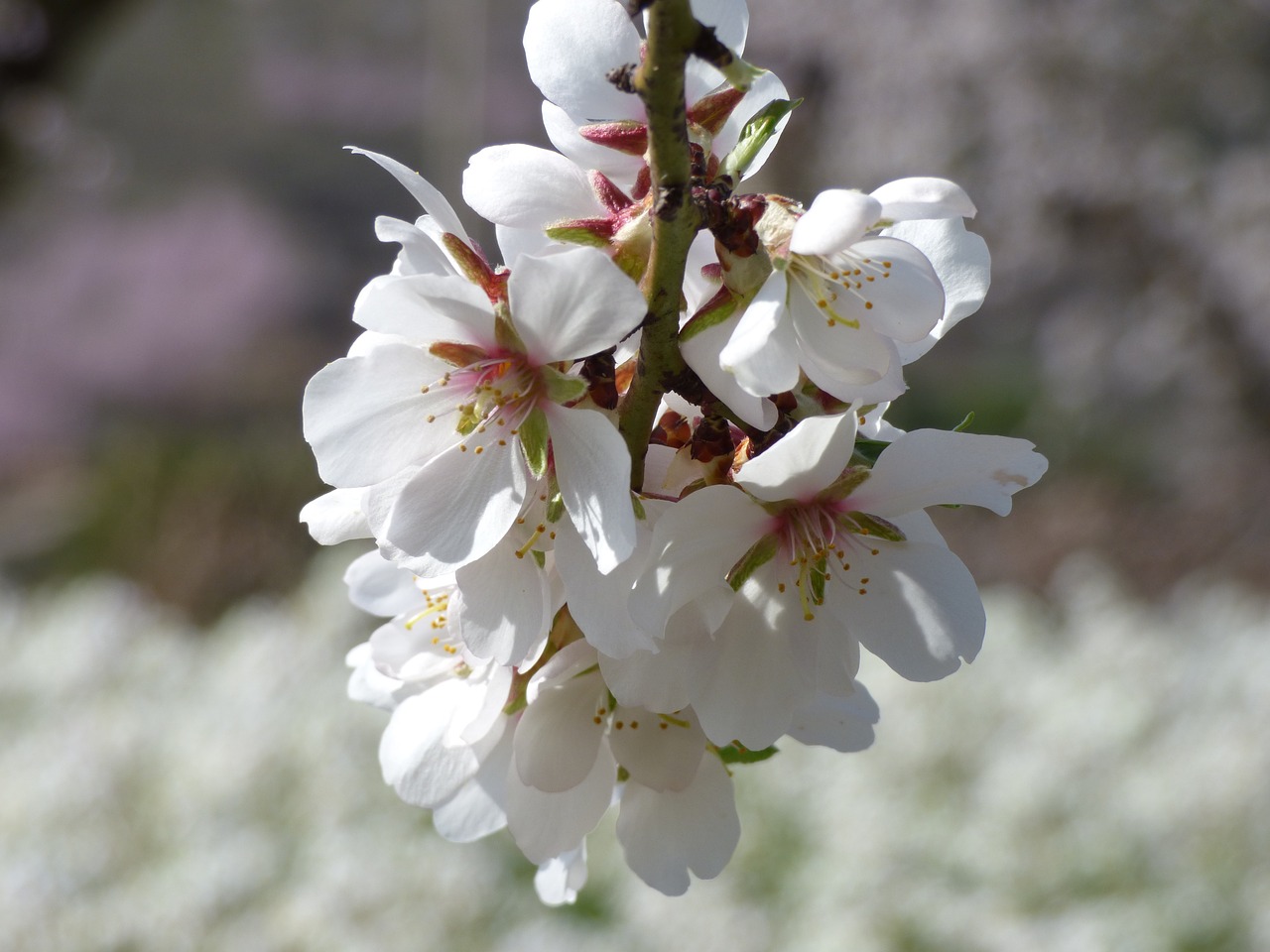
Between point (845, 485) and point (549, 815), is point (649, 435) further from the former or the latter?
point (549, 815)

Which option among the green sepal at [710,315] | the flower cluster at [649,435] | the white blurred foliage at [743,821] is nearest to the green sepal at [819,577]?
the flower cluster at [649,435]

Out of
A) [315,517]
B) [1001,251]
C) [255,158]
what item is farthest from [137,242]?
[315,517]

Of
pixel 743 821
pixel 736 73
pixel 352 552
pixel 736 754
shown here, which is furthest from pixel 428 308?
pixel 352 552

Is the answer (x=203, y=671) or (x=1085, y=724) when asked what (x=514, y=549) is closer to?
(x=1085, y=724)

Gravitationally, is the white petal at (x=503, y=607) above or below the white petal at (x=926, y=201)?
below

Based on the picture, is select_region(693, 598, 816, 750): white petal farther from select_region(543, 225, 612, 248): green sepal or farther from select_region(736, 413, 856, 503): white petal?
select_region(543, 225, 612, 248): green sepal

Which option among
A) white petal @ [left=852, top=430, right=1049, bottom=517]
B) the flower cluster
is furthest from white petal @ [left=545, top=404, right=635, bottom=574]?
white petal @ [left=852, top=430, right=1049, bottom=517]

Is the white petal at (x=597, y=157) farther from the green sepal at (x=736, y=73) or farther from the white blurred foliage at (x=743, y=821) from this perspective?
the white blurred foliage at (x=743, y=821)
